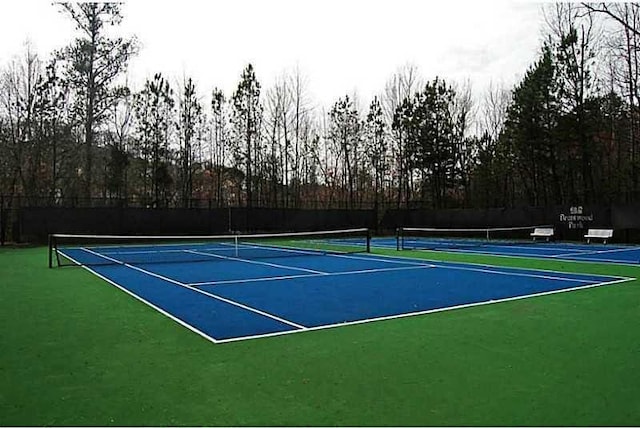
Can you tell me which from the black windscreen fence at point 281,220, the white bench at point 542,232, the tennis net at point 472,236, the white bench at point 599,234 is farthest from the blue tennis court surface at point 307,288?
the white bench at point 542,232

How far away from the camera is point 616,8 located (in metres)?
21.4

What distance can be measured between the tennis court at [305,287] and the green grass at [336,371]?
459 millimetres

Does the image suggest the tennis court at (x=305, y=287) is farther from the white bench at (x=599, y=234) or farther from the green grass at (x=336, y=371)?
the white bench at (x=599, y=234)

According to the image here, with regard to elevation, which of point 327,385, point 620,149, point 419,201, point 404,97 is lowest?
point 327,385

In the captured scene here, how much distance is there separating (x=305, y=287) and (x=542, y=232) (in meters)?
15.9

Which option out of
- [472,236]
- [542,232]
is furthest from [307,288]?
[472,236]

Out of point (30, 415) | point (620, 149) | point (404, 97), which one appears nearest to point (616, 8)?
point (620, 149)

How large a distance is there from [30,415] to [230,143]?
1078 inches


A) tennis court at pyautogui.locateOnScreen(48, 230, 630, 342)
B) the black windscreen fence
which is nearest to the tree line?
the black windscreen fence

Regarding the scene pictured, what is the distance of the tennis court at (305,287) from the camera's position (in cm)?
631

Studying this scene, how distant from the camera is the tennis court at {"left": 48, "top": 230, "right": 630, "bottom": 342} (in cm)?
631

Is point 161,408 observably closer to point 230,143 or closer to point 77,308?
point 77,308

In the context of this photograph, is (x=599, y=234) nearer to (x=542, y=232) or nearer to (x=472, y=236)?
(x=542, y=232)

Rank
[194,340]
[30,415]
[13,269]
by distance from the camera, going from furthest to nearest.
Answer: [13,269]
[194,340]
[30,415]
